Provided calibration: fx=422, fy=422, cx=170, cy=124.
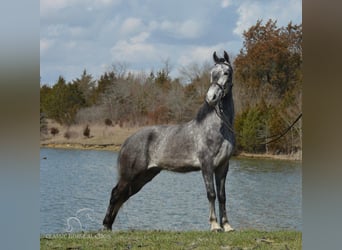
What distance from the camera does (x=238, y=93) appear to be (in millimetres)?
3164

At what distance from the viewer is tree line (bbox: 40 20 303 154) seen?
10.4ft

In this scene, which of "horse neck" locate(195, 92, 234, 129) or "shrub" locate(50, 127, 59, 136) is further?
"shrub" locate(50, 127, 59, 136)

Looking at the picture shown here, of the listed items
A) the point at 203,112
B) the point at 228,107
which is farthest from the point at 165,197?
the point at 228,107

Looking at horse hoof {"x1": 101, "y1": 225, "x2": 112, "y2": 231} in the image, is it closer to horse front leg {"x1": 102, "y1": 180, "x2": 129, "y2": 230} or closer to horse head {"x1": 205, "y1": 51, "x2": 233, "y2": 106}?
horse front leg {"x1": 102, "y1": 180, "x2": 129, "y2": 230}

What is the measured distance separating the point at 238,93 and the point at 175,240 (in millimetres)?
→ 1177

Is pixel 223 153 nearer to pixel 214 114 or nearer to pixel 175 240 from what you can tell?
pixel 214 114

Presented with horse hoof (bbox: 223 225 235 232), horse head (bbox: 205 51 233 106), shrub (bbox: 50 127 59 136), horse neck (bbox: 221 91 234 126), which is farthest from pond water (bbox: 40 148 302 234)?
horse head (bbox: 205 51 233 106)

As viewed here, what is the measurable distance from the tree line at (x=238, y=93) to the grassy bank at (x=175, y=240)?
25.1 inches

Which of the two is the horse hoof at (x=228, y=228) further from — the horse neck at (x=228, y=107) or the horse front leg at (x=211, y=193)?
the horse neck at (x=228, y=107)

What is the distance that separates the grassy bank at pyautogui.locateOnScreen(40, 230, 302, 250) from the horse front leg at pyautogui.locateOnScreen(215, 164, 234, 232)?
0.09 m
